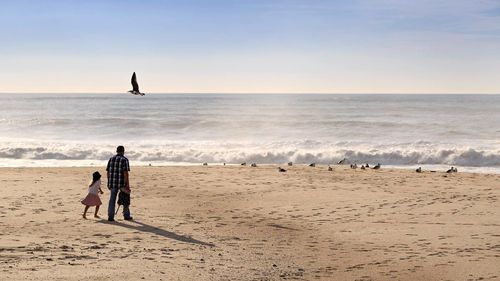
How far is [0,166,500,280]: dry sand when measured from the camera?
31.0ft

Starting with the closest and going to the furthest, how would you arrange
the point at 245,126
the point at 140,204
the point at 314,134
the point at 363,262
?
the point at 363,262
the point at 140,204
the point at 314,134
the point at 245,126

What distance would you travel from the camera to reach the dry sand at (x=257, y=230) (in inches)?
372

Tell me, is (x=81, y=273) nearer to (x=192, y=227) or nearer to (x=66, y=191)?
(x=192, y=227)

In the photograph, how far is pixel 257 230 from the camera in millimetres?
12859

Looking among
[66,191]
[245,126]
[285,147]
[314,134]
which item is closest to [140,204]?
[66,191]

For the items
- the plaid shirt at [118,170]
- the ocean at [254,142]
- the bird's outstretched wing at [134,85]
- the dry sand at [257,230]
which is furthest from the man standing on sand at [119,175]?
the ocean at [254,142]

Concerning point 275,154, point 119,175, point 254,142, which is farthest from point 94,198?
point 254,142

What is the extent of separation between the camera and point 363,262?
1023 centimetres

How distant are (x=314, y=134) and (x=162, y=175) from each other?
26.4 meters

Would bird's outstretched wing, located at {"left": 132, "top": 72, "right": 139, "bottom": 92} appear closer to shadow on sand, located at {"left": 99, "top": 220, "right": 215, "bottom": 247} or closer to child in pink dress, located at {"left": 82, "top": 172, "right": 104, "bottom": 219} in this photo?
child in pink dress, located at {"left": 82, "top": 172, "right": 104, "bottom": 219}

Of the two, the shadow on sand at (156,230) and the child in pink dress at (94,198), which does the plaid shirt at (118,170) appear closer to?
the child in pink dress at (94,198)

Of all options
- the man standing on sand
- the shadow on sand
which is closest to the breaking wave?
the man standing on sand

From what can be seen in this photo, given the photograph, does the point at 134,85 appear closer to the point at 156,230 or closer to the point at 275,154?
the point at 156,230

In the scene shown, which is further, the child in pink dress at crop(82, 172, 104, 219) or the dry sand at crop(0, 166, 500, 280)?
the child in pink dress at crop(82, 172, 104, 219)
